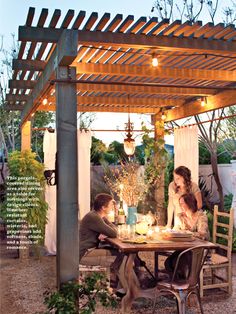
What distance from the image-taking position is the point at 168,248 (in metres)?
4.79

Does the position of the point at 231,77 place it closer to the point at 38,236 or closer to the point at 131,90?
the point at 131,90

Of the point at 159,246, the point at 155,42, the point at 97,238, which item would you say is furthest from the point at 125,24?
the point at 97,238

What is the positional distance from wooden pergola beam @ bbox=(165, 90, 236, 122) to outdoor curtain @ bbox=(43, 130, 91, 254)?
1.73m

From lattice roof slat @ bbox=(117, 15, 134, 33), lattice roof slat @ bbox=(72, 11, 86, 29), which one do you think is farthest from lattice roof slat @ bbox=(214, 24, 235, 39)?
lattice roof slat @ bbox=(72, 11, 86, 29)

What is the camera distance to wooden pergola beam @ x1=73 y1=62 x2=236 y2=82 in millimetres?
5792

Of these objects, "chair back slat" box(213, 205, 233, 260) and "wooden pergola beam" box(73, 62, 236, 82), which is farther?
"wooden pergola beam" box(73, 62, 236, 82)

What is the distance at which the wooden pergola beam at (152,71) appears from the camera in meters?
5.79

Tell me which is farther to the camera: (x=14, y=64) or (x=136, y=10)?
(x=136, y=10)

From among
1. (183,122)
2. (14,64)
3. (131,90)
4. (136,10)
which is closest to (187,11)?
(136,10)

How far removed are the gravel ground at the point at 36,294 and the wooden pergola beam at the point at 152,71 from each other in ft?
8.24

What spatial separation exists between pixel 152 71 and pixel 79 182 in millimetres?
2635

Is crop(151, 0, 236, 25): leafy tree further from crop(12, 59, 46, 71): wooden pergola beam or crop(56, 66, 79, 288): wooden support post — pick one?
crop(56, 66, 79, 288): wooden support post

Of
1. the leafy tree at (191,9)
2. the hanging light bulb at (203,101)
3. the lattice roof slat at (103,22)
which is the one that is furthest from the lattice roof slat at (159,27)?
the leafy tree at (191,9)

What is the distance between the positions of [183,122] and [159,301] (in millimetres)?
8036
